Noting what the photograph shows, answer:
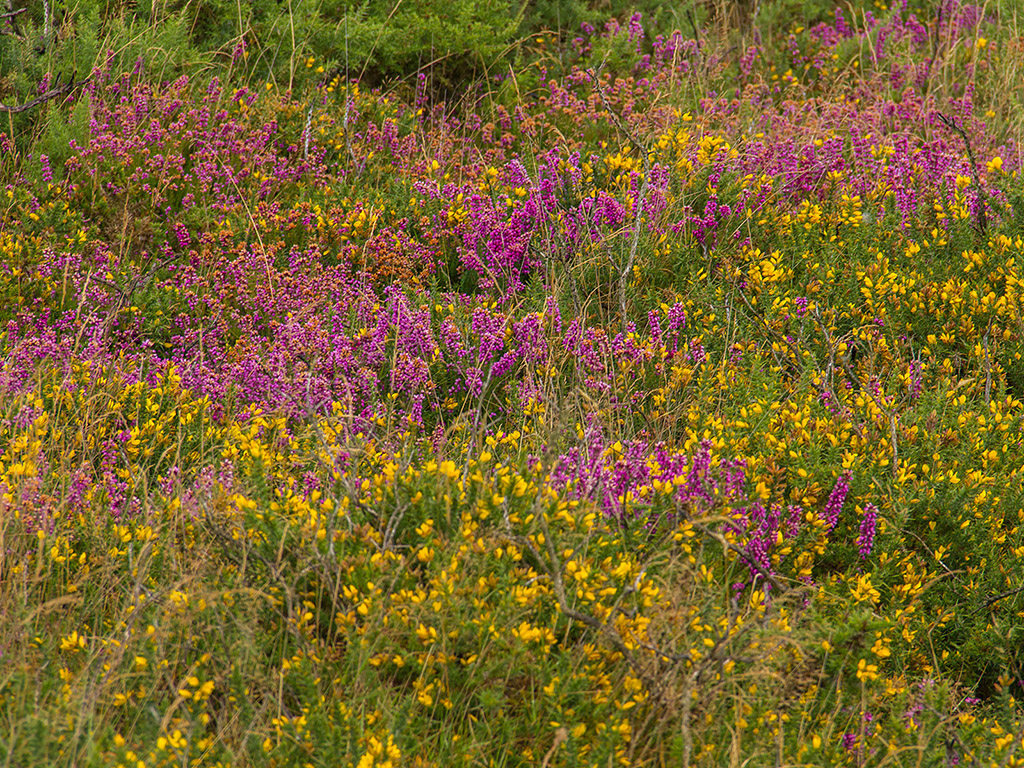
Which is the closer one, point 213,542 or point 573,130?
point 213,542

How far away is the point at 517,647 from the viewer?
8.43ft

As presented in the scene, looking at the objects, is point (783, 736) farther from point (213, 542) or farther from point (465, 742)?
point (213, 542)

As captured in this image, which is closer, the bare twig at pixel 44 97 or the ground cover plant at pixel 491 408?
the ground cover plant at pixel 491 408

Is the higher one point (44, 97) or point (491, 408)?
point (44, 97)

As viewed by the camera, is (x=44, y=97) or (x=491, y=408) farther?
(x=44, y=97)

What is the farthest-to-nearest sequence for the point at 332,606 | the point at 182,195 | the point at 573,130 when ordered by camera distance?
the point at 573,130, the point at 182,195, the point at 332,606

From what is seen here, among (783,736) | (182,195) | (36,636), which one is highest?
(182,195)

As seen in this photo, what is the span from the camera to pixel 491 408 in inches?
163

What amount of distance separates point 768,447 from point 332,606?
170cm

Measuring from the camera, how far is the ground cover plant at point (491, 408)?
2604mm

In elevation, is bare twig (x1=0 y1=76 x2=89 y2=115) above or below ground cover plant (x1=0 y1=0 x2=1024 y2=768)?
above

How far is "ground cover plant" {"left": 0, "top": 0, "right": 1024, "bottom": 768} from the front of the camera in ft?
8.54

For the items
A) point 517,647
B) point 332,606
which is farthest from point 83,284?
point 517,647

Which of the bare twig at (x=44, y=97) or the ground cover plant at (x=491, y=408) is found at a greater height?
→ the bare twig at (x=44, y=97)
